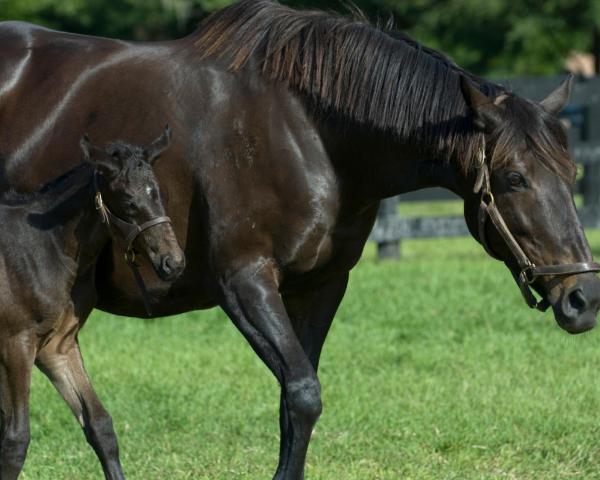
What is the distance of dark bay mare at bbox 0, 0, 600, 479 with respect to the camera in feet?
14.3

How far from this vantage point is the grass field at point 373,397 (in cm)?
555

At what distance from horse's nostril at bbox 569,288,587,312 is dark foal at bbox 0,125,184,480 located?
142 centimetres

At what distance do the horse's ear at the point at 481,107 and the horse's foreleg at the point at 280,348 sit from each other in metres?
0.99

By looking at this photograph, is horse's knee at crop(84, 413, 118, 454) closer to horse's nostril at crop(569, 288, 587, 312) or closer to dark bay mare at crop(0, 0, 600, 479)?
dark bay mare at crop(0, 0, 600, 479)

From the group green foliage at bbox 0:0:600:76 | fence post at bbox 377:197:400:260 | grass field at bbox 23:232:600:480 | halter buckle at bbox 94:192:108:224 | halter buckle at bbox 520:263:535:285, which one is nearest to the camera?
halter buckle at bbox 520:263:535:285

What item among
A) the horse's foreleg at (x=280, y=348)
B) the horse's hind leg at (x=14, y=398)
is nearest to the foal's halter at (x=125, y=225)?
the horse's foreleg at (x=280, y=348)

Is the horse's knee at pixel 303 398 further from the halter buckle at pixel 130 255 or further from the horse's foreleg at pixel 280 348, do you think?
the halter buckle at pixel 130 255

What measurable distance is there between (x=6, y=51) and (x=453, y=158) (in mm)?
2230

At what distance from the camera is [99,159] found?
15.0 ft

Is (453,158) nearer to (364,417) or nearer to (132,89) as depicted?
(132,89)

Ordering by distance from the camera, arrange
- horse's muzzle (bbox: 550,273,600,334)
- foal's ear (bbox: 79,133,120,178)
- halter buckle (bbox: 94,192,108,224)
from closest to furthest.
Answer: horse's muzzle (bbox: 550,273,600,334)
foal's ear (bbox: 79,133,120,178)
halter buckle (bbox: 94,192,108,224)

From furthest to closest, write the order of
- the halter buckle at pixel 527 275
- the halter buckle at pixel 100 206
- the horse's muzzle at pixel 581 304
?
the halter buckle at pixel 100 206
the halter buckle at pixel 527 275
the horse's muzzle at pixel 581 304

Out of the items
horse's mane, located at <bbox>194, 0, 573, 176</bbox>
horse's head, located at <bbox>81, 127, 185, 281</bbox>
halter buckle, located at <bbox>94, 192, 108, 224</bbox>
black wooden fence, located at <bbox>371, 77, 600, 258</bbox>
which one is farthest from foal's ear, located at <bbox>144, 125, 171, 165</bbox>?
black wooden fence, located at <bbox>371, 77, 600, 258</bbox>

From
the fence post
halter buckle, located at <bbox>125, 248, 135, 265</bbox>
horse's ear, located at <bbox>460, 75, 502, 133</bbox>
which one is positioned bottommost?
the fence post
